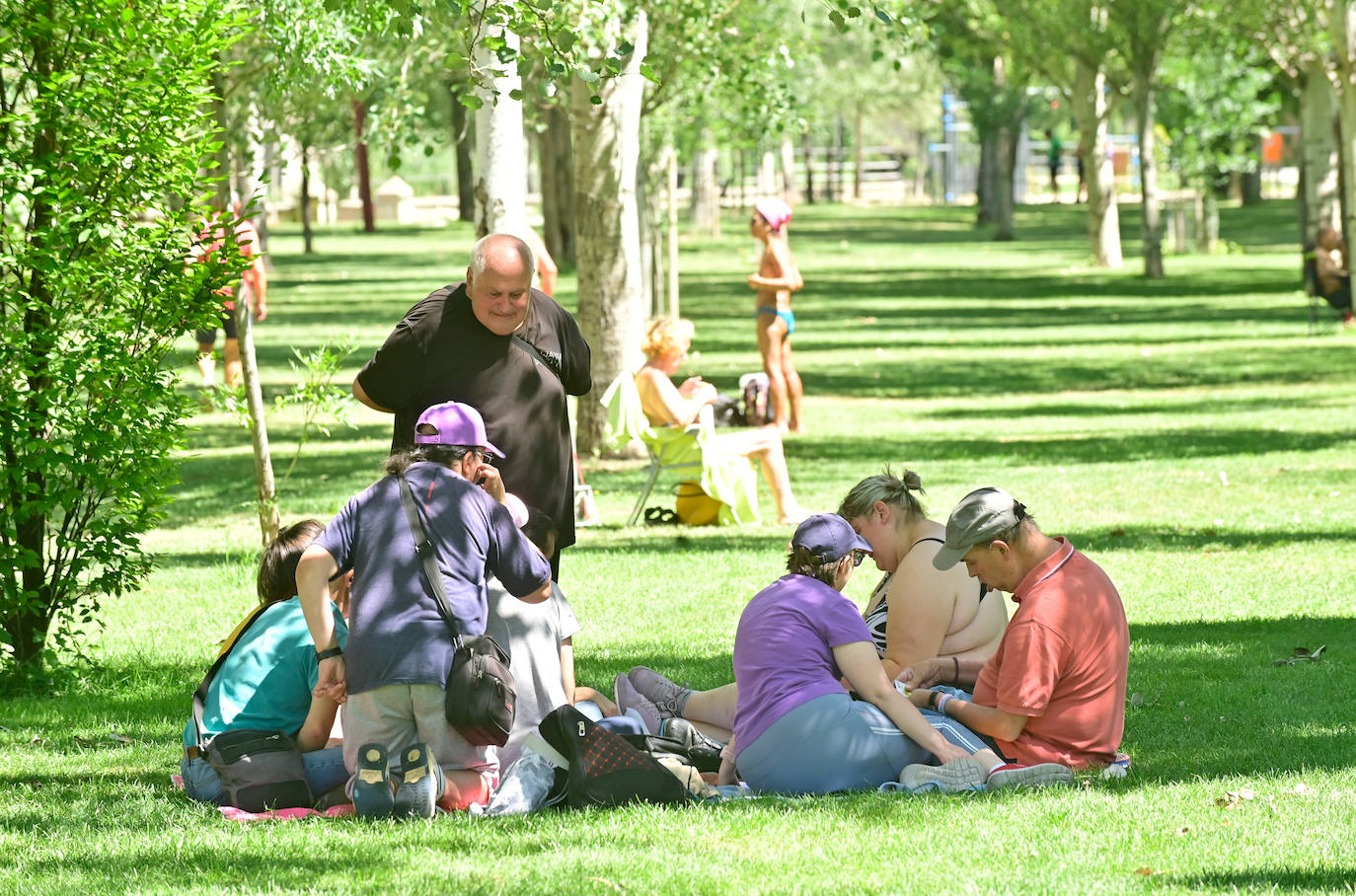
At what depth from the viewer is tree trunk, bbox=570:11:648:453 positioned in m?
14.2

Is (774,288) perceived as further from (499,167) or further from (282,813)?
(282,813)

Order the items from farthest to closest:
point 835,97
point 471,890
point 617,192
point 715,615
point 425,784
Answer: point 835,97 → point 617,192 → point 715,615 → point 425,784 → point 471,890

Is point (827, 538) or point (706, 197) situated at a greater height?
point (706, 197)

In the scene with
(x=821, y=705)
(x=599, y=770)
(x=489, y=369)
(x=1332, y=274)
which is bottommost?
(x=599, y=770)

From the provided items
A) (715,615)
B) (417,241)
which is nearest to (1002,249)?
(417,241)

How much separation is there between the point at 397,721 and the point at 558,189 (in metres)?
30.6

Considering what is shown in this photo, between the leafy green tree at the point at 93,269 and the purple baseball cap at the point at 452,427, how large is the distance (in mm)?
2165

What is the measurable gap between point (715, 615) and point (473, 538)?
360 centimetres

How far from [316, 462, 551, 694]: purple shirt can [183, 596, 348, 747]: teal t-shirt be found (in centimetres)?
44

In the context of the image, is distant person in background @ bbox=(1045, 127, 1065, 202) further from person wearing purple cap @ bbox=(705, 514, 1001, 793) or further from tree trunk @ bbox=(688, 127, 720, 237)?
person wearing purple cap @ bbox=(705, 514, 1001, 793)

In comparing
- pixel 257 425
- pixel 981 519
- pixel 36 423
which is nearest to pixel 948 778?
pixel 981 519

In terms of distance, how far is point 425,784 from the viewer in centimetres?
552

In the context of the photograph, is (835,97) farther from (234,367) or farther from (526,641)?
(526,641)

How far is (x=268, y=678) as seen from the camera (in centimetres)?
598
